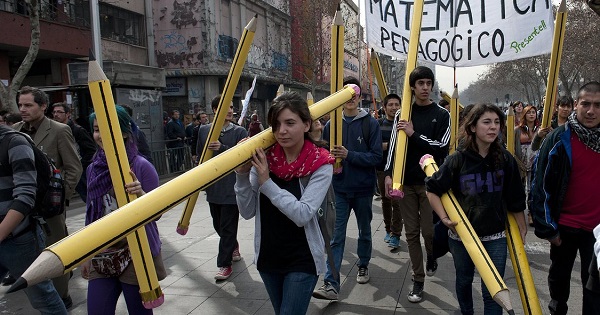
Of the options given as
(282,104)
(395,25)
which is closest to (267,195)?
(282,104)

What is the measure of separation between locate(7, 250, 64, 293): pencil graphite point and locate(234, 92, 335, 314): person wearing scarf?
108cm

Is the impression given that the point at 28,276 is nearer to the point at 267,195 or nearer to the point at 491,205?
the point at 267,195

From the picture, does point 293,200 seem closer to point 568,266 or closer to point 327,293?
point 327,293

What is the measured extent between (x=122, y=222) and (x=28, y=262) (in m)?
1.80

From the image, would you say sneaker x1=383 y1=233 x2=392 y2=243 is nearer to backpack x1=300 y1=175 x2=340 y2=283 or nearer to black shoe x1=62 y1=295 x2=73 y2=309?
backpack x1=300 y1=175 x2=340 y2=283

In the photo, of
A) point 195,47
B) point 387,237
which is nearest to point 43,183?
point 387,237

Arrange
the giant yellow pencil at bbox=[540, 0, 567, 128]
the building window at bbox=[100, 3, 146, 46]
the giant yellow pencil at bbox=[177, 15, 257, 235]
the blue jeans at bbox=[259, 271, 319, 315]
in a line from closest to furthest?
1. the blue jeans at bbox=[259, 271, 319, 315]
2. the giant yellow pencil at bbox=[177, 15, 257, 235]
3. the giant yellow pencil at bbox=[540, 0, 567, 128]
4. the building window at bbox=[100, 3, 146, 46]

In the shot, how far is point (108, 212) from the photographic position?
3049 mm

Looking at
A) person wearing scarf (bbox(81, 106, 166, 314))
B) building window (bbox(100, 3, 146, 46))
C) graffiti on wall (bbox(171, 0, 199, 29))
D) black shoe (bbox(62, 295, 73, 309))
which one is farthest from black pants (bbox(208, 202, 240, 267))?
graffiti on wall (bbox(171, 0, 199, 29))

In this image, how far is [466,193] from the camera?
322 centimetres

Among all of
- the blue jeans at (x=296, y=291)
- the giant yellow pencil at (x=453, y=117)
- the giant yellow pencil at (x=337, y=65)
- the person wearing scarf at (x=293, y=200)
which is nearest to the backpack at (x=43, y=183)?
the person wearing scarf at (x=293, y=200)

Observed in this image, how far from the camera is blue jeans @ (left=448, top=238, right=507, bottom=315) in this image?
10.4 ft

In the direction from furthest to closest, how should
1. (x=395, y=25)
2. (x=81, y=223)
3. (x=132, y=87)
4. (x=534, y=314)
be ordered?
(x=132, y=87), (x=81, y=223), (x=395, y=25), (x=534, y=314)

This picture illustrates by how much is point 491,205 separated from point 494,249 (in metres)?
0.29
